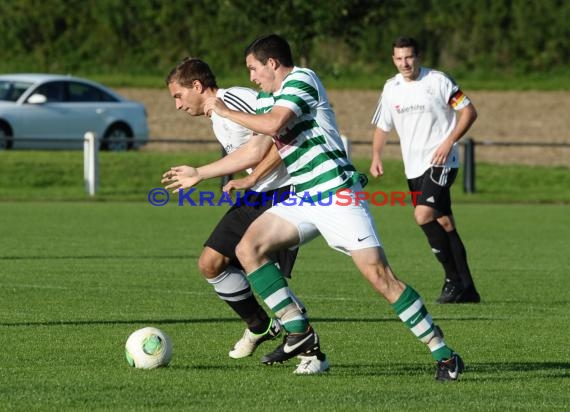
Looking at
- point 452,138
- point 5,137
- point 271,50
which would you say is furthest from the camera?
point 5,137

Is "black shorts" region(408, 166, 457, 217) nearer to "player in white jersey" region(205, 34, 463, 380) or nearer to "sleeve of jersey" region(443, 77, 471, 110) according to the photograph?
"sleeve of jersey" region(443, 77, 471, 110)

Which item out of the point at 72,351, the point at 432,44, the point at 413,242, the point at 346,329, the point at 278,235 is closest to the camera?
the point at 278,235

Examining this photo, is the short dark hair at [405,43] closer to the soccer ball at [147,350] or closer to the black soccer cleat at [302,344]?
the black soccer cleat at [302,344]

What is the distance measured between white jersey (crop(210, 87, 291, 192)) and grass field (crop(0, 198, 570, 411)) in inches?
44.6

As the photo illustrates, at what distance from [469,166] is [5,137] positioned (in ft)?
29.1

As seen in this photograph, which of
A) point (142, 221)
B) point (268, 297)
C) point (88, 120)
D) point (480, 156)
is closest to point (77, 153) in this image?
point (88, 120)

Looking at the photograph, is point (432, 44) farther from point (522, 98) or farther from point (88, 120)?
point (88, 120)

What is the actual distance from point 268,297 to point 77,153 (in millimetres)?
21469

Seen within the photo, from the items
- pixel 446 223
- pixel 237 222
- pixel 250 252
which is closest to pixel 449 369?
pixel 250 252

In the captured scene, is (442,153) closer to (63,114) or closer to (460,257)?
(460,257)

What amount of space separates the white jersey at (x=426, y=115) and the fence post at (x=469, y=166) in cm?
1480

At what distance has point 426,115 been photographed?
13.0m

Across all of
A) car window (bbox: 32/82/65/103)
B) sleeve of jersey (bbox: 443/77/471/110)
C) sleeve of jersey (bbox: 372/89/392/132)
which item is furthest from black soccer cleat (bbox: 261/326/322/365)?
car window (bbox: 32/82/65/103)

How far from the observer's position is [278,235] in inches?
330
